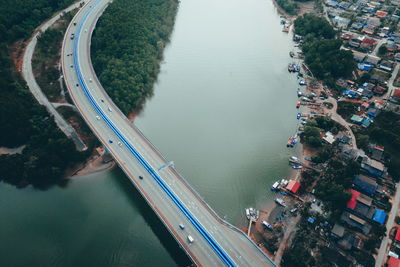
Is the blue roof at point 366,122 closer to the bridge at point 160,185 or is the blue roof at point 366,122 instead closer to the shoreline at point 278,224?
the shoreline at point 278,224

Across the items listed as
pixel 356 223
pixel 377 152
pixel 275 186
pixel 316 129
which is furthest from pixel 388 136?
pixel 275 186

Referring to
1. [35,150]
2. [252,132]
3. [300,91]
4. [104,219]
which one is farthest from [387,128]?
[35,150]

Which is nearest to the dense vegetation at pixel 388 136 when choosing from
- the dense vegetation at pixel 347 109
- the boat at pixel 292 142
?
the dense vegetation at pixel 347 109

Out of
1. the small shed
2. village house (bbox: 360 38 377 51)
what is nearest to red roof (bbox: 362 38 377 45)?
village house (bbox: 360 38 377 51)

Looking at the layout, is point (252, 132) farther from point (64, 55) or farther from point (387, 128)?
point (64, 55)

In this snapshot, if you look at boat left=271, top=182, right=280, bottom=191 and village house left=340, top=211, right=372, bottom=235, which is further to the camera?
boat left=271, top=182, right=280, bottom=191

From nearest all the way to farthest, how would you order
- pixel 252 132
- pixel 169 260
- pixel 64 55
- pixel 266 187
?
pixel 169 260 < pixel 266 187 < pixel 252 132 < pixel 64 55

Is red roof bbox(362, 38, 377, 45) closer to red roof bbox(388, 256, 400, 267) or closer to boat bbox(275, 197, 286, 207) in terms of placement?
boat bbox(275, 197, 286, 207)
